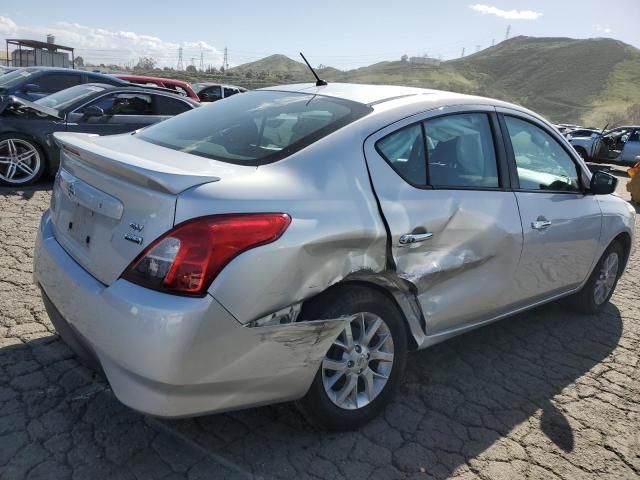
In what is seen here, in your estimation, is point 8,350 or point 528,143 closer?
point 8,350

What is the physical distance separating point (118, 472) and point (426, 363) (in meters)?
1.94

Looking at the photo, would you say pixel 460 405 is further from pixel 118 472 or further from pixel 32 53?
pixel 32 53

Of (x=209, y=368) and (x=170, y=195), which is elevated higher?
(x=170, y=195)

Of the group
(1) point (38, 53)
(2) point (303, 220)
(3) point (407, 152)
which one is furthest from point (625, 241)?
(1) point (38, 53)

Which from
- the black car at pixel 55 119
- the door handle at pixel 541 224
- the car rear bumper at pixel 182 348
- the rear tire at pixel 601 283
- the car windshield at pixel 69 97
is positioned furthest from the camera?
the car windshield at pixel 69 97

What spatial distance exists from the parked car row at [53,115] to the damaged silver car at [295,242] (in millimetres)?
4664

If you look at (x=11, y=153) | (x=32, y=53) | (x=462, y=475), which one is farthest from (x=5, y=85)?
(x=32, y=53)

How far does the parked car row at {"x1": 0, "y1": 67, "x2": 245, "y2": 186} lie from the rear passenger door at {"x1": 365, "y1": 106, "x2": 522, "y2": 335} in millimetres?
5654

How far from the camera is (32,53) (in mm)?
34438

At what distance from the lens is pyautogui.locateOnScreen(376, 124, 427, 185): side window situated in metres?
2.64

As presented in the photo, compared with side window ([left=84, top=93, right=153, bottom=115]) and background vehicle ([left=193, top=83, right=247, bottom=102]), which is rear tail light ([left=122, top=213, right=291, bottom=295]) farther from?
background vehicle ([left=193, top=83, right=247, bottom=102])

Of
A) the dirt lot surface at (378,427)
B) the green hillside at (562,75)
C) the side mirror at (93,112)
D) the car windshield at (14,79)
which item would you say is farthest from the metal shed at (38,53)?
the green hillside at (562,75)

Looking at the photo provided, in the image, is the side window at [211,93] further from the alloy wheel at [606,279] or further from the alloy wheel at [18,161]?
the alloy wheel at [606,279]

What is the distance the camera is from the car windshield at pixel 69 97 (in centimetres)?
762
